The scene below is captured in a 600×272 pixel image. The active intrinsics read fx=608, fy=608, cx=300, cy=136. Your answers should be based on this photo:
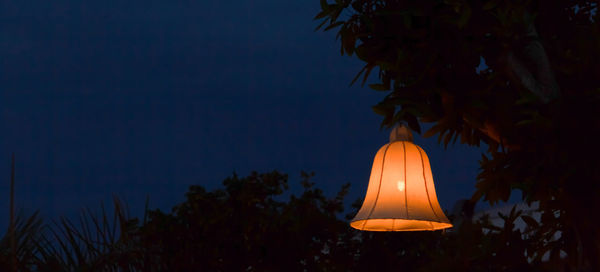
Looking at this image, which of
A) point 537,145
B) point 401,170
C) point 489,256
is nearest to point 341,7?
point 401,170

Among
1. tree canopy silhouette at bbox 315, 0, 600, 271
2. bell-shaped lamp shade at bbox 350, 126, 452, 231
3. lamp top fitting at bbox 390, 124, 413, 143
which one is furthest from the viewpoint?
lamp top fitting at bbox 390, 124, 413, 143

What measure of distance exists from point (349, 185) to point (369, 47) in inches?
135

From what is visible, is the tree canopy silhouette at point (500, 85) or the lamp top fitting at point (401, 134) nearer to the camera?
the tree canopy silhouette at point (500, 85)

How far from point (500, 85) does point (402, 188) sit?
0.81 meters

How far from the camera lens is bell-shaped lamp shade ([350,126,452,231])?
339 cm

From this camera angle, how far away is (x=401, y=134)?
141 inches

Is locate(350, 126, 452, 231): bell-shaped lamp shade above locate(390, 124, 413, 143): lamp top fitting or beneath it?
beneath

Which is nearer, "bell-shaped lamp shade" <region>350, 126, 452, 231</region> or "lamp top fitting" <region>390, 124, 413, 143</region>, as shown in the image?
"bell-shaped lamp shade" <region>350, 126, 452, 231</region>

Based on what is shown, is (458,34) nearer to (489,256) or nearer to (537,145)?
(537,145)

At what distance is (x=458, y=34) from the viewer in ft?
10.8

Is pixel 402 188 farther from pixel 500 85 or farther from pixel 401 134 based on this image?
pixel 500 85

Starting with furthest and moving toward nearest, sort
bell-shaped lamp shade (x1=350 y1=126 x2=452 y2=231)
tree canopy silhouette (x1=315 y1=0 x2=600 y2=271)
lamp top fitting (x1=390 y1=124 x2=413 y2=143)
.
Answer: lamp top fitting (x1=390 y1=124 x2=413 y2=143), bell-shaped lamp shade (x1=350 y1=126 x2=452 y2=231), tree canopy silhouette (x1=315 y1=0 x2=600 y2=271)

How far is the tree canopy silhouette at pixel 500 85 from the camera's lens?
10.3ft

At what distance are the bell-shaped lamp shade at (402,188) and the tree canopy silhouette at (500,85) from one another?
0.69 feet
